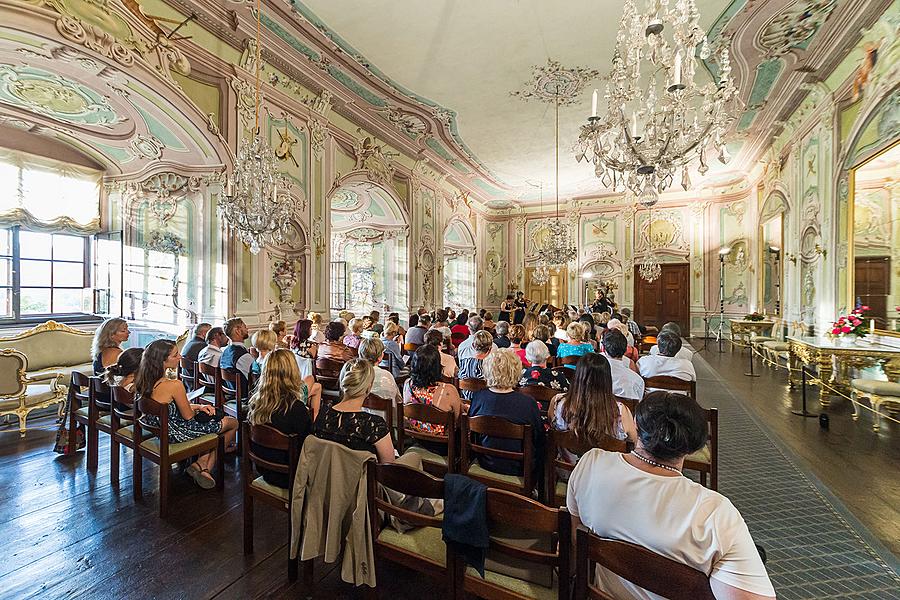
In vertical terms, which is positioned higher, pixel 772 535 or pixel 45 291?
pixel 45 291

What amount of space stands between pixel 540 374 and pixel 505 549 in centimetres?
205

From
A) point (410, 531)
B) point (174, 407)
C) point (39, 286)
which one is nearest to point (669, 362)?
point (410, 531)

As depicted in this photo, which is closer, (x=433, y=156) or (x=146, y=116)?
(x=146, y=116)

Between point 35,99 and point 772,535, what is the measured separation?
26.4ft

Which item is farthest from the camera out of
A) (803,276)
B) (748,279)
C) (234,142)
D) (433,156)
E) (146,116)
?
(748,279)

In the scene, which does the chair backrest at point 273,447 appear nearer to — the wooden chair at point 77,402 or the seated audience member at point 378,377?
the seated audience member at point 378,377

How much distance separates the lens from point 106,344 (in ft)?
11.5

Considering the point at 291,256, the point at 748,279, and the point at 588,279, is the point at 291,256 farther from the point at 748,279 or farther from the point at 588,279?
the point at 748,279

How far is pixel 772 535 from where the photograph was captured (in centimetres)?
231

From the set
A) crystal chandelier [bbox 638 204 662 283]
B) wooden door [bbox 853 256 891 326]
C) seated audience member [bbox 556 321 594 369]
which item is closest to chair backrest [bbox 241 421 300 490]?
seated audience member [bbox 556 321 594 369]

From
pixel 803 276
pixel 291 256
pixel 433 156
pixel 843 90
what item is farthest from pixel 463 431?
pixel 433 156

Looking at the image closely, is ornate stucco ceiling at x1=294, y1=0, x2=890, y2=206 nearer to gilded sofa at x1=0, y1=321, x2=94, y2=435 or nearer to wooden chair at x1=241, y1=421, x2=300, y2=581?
wooden chair at x1=241, y1=421, x2=300, y2=581

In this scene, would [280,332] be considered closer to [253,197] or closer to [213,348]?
[213,348]

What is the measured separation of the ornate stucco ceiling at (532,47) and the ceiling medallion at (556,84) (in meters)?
0.03
